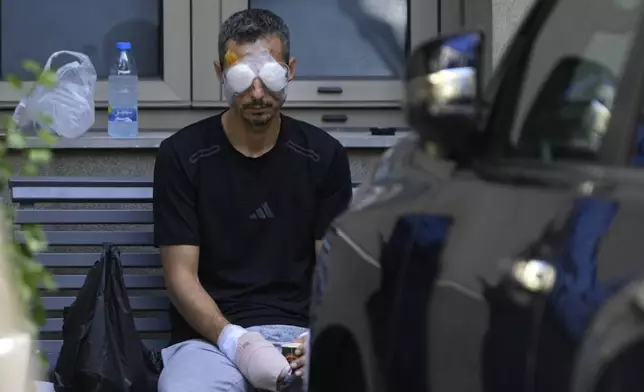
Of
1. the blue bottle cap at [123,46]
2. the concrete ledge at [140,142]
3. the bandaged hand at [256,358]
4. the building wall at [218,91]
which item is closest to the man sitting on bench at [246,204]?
the bandaged hand at [256,358]

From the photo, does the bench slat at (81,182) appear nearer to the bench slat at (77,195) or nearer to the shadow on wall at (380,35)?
the bench slat at (77,195)

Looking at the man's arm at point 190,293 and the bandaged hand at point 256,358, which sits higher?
the man's arm at point 190,293

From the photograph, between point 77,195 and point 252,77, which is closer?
point 252,77

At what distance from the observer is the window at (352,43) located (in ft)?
21.5

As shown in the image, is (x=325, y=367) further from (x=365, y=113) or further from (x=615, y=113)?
(x=365, y=113)

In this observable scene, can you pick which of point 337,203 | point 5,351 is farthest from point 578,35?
point 337,203

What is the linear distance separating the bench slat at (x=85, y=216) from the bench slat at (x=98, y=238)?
39 mm

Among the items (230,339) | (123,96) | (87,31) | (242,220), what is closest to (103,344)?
(230,339)

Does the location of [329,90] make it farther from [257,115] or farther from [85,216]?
[257,115]

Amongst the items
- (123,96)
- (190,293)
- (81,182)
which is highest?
(123,96)

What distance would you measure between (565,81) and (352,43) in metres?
3.78

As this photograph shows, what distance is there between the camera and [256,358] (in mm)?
4340

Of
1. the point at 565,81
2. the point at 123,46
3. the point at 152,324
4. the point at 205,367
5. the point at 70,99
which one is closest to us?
the point at 565,81

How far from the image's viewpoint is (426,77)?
3.04 meters
